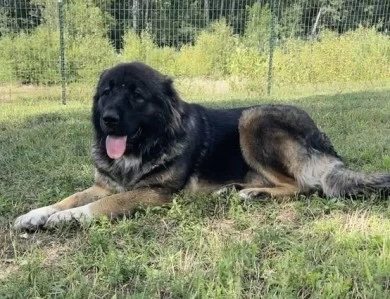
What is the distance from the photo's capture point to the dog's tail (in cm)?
338

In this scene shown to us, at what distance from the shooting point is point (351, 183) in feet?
11.2

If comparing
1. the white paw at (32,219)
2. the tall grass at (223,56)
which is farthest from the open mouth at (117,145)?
the tall grass at (223,56)

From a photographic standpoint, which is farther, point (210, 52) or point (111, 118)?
point (210, 52)

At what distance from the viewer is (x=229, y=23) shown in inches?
565

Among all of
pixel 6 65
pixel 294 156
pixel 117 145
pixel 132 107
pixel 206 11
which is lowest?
pixel 6 65

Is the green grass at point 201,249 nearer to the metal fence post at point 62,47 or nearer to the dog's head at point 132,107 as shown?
the dog's head at point 132,107

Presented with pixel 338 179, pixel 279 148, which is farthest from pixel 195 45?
pixel 338 179

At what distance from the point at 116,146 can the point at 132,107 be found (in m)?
0.32

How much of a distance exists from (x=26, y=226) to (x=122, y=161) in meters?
0.87

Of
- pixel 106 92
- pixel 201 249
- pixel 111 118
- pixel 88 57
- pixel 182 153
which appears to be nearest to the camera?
pixel 201 249

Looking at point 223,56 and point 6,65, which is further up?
point 223,56

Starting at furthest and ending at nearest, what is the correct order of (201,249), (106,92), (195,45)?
(195,45) → (106,92) → (201,249)

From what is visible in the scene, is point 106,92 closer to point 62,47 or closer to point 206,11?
point 62,47

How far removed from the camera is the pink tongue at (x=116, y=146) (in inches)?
138
